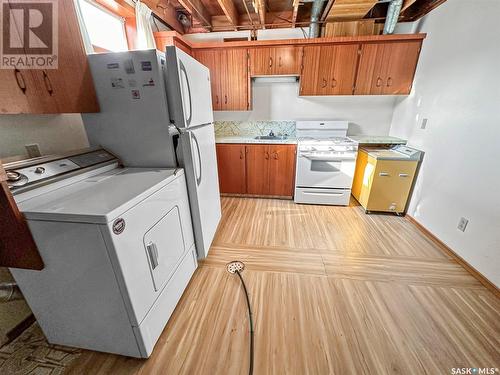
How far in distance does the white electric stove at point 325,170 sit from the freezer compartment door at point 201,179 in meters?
1.39

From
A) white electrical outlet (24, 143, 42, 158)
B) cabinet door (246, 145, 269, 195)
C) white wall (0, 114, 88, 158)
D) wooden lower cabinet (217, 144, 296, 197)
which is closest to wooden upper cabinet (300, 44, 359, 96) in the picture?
wooden lower cabinet (217, 144, 296, 197)

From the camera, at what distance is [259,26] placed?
118 inches

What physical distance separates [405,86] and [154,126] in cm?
333

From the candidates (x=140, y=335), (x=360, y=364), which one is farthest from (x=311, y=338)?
(x=140, y=335)

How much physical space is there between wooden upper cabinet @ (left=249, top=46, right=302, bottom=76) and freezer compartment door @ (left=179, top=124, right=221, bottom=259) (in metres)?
1.51

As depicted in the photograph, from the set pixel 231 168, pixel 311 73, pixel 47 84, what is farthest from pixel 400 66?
pixel 47 84

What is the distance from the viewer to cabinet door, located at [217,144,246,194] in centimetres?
310

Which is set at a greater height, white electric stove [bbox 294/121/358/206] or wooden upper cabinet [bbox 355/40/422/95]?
wooden upper cabinet [bbox 355/40/422/95]

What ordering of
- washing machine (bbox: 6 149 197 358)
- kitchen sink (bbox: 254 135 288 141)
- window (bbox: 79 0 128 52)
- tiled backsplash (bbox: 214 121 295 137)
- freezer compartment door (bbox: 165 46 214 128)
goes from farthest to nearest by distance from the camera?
tiled backsplash (bbox: 214 121 295 137), kitchen sink (bbox: 254 135 288 141), window (bbox: 79 0 128 52), freezer compartment door (bbox: 165 46 214 128), washing machine (bbox: 6 149 197 358)

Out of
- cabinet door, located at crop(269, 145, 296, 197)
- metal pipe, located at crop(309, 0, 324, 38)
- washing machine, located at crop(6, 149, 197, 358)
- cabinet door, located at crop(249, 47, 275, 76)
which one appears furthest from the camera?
cabinet door, located at crop(269, 145, 296, 197)

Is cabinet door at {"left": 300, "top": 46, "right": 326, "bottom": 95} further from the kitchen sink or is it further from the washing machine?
the washing machine

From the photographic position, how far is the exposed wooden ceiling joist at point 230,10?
234 cm

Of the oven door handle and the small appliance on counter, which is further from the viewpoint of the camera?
the oven door handle

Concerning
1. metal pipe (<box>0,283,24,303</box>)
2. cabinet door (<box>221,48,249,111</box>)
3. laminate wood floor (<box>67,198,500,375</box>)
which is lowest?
laminate wood floor (<box>67,198,500,375</box>)
